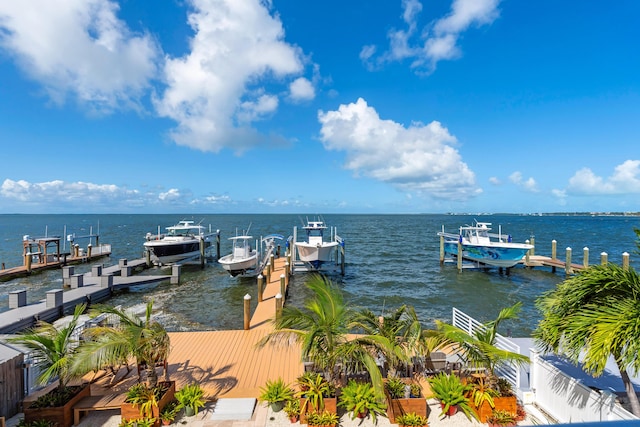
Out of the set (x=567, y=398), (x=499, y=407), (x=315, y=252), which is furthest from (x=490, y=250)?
(x=499, y=407)

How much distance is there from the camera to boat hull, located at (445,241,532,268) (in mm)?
24641

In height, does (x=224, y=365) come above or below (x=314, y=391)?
below

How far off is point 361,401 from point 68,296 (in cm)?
1652

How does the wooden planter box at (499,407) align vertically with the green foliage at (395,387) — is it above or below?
below

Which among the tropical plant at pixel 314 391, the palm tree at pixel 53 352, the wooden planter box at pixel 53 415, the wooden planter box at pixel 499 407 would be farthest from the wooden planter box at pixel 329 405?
the wooden planter box at pixel 53 415

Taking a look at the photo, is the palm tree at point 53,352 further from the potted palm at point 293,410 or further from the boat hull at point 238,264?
the boat hull at point 238,264

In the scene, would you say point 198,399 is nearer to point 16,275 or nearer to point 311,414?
point 311,414

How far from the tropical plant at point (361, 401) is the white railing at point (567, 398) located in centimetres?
310

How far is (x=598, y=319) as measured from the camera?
13.5ft

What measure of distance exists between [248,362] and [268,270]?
1071 cm

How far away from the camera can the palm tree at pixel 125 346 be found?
509cm

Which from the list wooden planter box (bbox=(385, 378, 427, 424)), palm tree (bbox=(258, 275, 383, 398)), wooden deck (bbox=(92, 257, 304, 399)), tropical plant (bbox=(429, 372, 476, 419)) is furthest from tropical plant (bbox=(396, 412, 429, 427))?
wooden deck (bbox=(92, 257, 304, 399))

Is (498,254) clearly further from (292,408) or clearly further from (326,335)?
(292,408)

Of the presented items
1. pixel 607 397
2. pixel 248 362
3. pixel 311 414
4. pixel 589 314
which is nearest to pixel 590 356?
pixel 589 314
